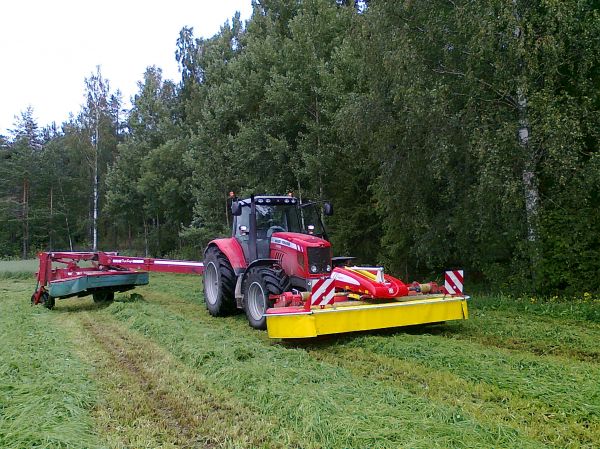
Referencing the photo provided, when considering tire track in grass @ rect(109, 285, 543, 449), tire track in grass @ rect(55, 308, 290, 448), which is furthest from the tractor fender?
tire track in grass @ rect(55, 308, 290, 448)

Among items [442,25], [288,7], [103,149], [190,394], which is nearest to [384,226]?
[442,25]

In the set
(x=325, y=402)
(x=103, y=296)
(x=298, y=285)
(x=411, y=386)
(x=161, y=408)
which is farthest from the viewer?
(x=103, y=296)

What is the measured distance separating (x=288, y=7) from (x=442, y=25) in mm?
12079

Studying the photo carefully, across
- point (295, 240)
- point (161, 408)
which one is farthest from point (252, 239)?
point (161, 408)

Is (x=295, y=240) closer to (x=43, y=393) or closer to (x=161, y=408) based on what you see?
(x=161, y=408)

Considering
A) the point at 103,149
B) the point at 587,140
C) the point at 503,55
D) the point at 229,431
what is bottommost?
the point at 229,431

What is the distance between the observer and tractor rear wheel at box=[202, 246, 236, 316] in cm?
889

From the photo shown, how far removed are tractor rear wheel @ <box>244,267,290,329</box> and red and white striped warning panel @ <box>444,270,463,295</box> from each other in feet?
7.57

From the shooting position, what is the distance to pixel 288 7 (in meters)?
20.9

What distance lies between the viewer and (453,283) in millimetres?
7363

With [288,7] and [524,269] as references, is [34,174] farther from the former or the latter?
[524,269]

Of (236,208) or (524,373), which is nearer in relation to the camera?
(524,373)

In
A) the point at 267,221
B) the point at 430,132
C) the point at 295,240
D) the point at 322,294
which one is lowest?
the point at 322,294

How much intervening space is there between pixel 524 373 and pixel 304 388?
2079 mm
